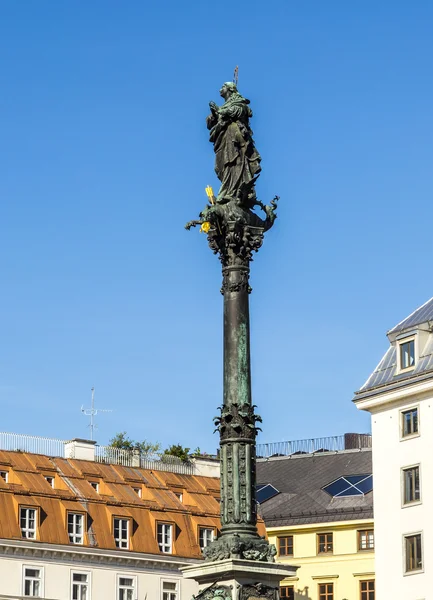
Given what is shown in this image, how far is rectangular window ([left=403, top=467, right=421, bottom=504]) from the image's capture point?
7062cm

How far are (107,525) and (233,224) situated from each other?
50.6 meters

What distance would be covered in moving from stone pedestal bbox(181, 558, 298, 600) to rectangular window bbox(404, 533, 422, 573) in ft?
134

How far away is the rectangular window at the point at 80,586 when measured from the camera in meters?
77.6

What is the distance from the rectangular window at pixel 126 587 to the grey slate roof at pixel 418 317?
18232mm

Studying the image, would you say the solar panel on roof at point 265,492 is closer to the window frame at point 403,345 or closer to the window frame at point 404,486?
the window frame at point 403,345

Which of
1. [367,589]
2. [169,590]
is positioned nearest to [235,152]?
[169,590]

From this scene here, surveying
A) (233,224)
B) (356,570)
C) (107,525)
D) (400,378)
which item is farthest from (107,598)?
(233,224)

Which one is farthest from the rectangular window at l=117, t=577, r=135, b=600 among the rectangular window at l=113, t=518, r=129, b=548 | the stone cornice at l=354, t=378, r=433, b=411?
the stone cornice at l=354, t=378, r=433, b=411

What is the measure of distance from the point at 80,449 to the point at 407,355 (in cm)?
2121

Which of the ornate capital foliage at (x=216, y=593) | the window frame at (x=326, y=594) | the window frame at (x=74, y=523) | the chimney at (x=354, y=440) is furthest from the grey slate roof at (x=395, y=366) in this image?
the ornate capital foliage at (x=216, y=593)

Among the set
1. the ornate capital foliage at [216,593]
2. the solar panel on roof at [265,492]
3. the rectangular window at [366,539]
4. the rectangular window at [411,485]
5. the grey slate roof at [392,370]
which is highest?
the grey slate roof at [392,370]

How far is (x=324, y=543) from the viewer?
84.0 metres

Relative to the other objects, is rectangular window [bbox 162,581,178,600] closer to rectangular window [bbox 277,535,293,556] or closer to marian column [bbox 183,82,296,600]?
rectangular window [bbox 277,535,293,556]

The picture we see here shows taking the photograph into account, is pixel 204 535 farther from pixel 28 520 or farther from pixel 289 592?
pixel 28 520
